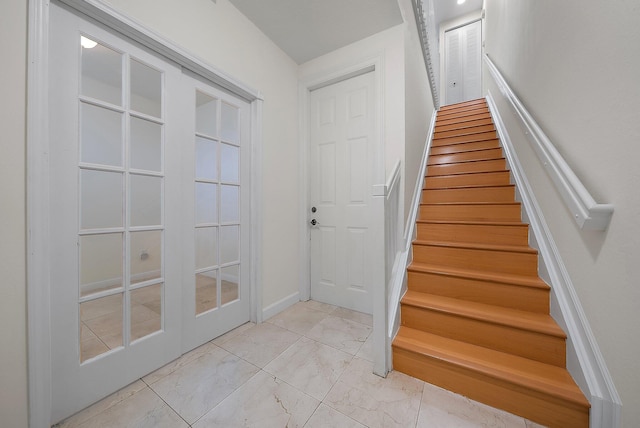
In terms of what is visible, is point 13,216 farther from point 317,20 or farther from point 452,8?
point 452,8

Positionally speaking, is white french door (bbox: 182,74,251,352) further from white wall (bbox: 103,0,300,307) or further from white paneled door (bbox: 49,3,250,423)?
white wall (bbox: 103,0,300,307)

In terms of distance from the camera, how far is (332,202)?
239 cm

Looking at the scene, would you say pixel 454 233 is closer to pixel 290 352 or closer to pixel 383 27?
pixel 290 352

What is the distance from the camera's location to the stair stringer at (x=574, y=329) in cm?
91

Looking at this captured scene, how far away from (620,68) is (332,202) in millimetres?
1877

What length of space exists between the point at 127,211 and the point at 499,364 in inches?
86.0

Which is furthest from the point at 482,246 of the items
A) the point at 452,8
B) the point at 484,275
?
the point at 452,8

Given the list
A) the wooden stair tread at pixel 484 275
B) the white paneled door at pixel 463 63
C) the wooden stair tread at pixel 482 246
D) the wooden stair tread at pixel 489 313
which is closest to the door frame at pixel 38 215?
the wooden stair tread at pixel 489 313

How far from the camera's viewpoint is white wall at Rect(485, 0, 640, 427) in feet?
2.67

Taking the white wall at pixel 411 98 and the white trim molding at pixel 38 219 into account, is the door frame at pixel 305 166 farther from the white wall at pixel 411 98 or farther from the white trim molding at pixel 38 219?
the white trim molding at pixel 38 219

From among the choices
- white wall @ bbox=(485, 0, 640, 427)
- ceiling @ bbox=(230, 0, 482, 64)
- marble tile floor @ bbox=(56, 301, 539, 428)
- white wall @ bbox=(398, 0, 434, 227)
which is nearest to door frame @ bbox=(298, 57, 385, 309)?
ceiling @ bbox=(230, 0, 482, 64)

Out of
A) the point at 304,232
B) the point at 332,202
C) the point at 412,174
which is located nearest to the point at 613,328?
the point at 412,174

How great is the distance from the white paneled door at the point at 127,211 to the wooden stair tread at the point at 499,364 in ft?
4.70

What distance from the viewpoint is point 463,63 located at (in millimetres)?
5008
